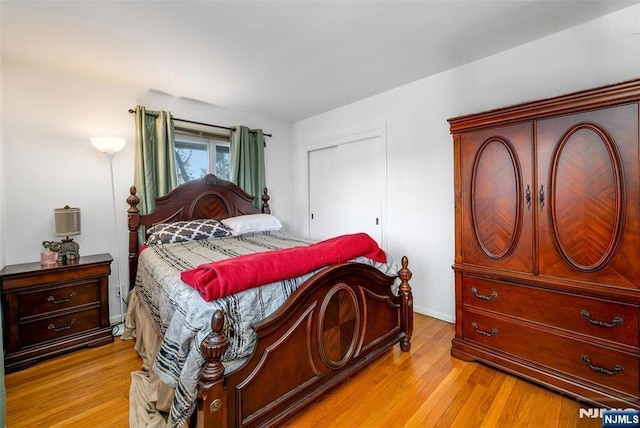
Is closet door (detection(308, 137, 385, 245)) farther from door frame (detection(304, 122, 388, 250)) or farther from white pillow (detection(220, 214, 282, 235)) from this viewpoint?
white pillow (detection(220, 214, 282, 235))

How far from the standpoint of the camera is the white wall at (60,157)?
2428 millimetres

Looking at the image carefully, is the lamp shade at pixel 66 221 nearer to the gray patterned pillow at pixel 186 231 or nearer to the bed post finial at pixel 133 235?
the bed post finial at pixel 133 235

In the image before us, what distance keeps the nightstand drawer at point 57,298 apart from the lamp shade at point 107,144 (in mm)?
1198

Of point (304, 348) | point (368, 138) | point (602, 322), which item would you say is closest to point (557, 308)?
point (602, 322)

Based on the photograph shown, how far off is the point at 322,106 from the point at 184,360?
3.28m

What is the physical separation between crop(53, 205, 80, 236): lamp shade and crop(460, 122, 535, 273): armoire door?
3.26 metres

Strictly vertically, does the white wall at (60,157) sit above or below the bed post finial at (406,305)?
above

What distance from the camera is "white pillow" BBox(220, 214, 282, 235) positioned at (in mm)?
3190

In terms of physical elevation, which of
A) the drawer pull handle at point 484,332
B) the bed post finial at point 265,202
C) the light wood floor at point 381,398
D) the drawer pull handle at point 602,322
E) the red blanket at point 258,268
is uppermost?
the bed post finial at point 265,202

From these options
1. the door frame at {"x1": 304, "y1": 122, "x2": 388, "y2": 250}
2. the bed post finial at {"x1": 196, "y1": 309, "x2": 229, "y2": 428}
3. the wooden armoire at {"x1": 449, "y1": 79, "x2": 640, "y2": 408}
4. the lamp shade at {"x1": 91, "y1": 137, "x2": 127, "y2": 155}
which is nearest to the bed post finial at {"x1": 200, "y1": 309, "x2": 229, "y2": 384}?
the bed post finial at {"x1": 196, "y1": 309, "x2": 229, "y2": 428}

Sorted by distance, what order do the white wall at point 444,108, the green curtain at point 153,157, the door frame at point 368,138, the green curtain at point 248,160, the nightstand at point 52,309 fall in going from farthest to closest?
1. the green curtain at point 248,160
2. the door frame at point 368,138
3. the green curtain at point 153,157
4. the nightstand at point 52,309
5. the white wall at point 444,108

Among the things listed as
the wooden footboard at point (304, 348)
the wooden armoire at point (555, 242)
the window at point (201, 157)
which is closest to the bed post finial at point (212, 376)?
the wooden footboard at point (304, 348)

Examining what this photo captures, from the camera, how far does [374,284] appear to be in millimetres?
2029

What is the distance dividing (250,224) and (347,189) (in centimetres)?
137
